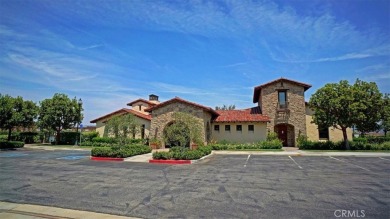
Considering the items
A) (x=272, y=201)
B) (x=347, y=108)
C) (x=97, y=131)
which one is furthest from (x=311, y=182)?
(x=97, y=131)

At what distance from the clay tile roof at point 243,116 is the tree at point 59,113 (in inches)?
823

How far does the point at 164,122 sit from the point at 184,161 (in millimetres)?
12275

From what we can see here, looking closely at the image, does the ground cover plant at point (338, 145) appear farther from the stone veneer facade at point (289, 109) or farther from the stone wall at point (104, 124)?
the stone wall at point (104, 124)

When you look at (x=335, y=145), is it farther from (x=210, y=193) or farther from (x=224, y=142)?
(x=210, y=193)

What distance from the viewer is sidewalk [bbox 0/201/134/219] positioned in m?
6.15

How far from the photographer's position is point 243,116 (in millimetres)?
31625

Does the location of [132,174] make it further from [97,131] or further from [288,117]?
[97,131]

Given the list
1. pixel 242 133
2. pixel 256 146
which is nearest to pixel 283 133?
pixel 242 133

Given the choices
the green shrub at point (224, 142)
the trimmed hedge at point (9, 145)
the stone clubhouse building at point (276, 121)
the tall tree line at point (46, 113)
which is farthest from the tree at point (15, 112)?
the green shrub at point (224, 142)

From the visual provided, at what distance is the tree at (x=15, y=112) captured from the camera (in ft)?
96.8

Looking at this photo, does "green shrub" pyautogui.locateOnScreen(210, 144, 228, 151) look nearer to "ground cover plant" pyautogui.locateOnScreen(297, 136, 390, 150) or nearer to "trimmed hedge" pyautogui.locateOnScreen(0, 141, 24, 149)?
"ground cover plant" pyautogui.locateOnScreen(297, 136, 390, 150)

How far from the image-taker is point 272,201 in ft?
24.0

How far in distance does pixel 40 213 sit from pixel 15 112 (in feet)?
99.8

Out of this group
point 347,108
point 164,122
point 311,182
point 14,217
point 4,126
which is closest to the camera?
point 14,217
